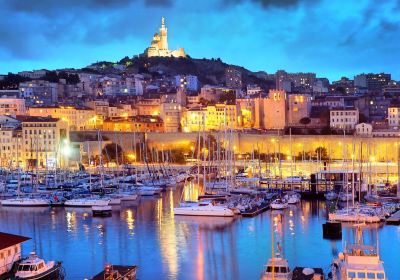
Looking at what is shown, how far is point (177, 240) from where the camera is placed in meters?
19.4

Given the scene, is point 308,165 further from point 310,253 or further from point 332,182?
point 310,253

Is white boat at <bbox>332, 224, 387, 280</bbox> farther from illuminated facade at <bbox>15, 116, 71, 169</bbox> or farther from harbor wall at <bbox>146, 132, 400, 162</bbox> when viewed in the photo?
illuminated facade at <bbox>15, 116, 71, 169</bbox>

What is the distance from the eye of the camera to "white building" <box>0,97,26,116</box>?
5403 cm

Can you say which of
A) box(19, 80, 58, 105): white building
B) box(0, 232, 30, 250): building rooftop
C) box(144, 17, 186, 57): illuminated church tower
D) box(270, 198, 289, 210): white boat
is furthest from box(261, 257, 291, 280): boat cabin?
box(144, 17, 186, 57): illuminated church tower

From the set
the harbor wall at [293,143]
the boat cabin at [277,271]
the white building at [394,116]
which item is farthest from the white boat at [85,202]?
the white building at [394,116]

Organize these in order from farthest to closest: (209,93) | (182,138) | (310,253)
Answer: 1. (209,93)
2. (182,138)
3. (310,253)

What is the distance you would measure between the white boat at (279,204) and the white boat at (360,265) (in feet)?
42.3

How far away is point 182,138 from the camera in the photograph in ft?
153

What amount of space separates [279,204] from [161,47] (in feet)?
218

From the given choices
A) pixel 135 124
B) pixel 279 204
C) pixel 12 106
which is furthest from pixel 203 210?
pixel 12 106

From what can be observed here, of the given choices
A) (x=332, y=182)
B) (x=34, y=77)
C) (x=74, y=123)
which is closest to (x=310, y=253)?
(x=332, y=182)

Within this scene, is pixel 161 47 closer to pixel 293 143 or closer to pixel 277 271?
pixel 293 143

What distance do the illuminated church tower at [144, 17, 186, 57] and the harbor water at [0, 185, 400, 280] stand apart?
6322 cm

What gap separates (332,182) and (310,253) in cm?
1376
